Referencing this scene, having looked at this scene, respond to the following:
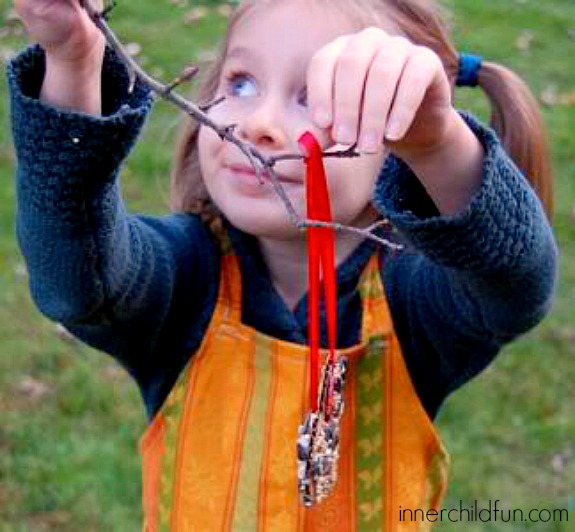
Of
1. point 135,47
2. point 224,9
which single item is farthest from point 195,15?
point 135,47

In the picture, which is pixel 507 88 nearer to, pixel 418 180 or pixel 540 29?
pixel 418 180

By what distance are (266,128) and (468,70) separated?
409mm

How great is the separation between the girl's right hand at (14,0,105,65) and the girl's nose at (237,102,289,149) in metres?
0.24

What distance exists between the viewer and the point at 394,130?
0.92m

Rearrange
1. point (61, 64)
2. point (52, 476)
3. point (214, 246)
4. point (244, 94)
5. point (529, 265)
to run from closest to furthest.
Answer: point (61, 64) < point (529, 265) < point (244, 94) < point (214, 246) < point (52, 476)

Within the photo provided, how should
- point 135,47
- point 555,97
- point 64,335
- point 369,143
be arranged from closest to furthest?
point 369,143
point 64,335
point 135,47
point 555,97

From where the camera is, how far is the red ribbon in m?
1.00

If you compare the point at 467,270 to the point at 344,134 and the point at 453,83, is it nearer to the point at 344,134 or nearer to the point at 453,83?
the point at 344,134

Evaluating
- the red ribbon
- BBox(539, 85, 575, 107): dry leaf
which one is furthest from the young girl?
BBox(539, 85, 575, 107): dry leaf

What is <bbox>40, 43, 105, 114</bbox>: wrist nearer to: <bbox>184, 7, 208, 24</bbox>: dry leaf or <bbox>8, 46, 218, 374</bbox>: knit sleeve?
<bbox>8, 46, 218, 374</bbox>: knit sleeve

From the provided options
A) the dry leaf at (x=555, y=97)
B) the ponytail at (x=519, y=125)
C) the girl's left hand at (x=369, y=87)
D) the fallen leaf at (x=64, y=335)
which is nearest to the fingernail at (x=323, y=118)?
the girl's left hand at (x=369, y=87)

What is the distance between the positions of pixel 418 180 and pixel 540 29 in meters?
4.59

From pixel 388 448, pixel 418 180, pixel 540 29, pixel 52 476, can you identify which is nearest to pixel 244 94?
pixel 418 180

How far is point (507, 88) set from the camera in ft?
5.19
